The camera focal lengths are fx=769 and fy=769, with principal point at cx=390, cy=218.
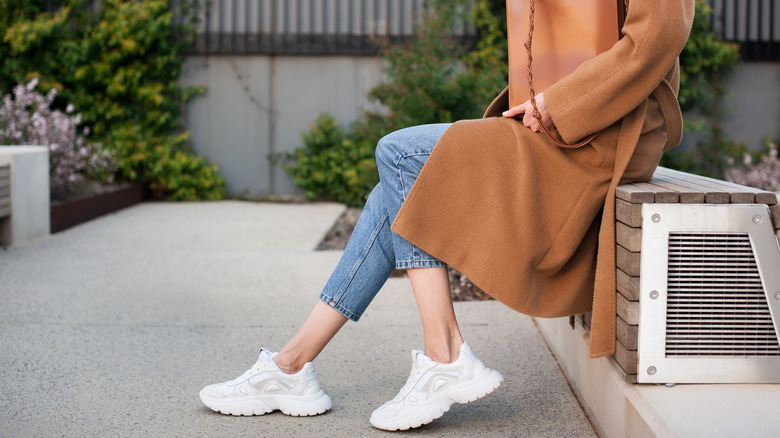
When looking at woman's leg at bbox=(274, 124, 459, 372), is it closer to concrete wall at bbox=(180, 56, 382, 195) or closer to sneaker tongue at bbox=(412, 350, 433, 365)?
sneaker tongue at bbox=(412, 350, 433, 365)

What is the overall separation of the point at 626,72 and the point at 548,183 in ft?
1.04

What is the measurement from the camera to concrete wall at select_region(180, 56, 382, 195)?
21.7 ft

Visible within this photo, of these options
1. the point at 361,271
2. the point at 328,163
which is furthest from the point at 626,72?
the point at 328,163

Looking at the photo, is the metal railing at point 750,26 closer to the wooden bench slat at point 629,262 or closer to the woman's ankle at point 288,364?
the wooden bench slat at point 629,262

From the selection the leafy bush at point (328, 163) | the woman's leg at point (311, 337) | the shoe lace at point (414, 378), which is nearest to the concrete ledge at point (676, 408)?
the shoe lace at point (414, 378)

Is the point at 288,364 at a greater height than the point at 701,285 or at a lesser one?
lesser

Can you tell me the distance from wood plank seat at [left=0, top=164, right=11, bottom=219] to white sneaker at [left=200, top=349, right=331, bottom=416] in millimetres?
2894

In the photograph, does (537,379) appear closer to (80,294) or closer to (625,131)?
(625,131)

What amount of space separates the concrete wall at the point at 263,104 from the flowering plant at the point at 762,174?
2933 millimetres

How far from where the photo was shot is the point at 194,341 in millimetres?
2867

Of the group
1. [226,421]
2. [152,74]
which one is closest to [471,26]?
[152,74]

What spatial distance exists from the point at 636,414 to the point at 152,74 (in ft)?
18.9

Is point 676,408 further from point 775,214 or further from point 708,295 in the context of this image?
point 775,214

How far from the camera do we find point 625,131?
1.87m
